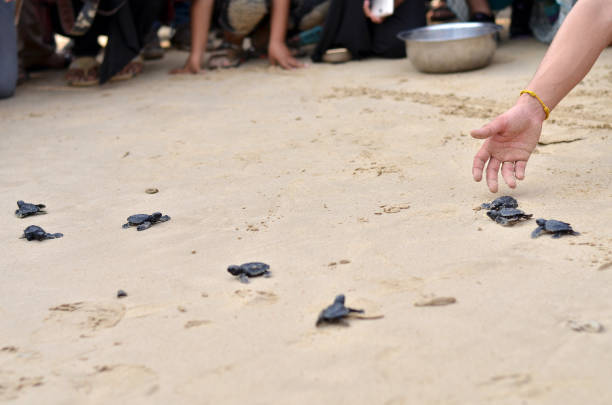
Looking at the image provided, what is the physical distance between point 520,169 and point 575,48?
392 mm

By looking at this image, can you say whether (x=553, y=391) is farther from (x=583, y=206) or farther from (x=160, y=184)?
(x=160, y=184)

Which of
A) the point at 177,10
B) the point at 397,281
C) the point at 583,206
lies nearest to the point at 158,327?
the point at 397,281

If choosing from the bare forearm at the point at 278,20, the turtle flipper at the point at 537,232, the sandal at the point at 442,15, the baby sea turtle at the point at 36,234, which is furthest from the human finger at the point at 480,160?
the sandal at the point at 442,15

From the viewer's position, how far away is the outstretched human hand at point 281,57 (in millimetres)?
4667

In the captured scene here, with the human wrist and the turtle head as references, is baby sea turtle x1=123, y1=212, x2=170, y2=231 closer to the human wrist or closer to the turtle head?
the turtle head

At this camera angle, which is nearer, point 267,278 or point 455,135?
point 267,278

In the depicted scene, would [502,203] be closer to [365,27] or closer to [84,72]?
[365,27]

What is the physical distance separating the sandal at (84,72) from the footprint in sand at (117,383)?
3611mm

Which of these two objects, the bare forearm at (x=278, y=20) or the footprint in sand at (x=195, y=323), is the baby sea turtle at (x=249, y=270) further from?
the bare forearm at (x=278, y=20)

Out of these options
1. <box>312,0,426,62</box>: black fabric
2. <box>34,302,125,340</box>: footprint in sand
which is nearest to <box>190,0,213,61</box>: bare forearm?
<box>312,0,426,62</box>: black fabric

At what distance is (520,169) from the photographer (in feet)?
6.48

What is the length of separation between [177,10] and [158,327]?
4780 mm

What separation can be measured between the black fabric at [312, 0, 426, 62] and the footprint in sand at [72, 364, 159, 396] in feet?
12.5

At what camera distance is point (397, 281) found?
5.18 feet
